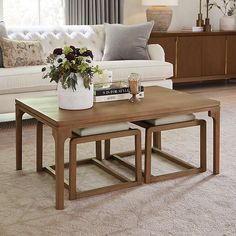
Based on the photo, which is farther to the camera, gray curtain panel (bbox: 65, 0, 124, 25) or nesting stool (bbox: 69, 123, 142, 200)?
gray curtain panel (bbox: 65, 0, 124, 25)

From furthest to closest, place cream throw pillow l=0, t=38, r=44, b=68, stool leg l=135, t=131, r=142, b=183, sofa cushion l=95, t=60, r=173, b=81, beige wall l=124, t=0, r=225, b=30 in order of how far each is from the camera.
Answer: beige wall l=124, t=0, r=225, b=30
sofa cushion l=95, t=60, r=173, b=81
cream throw pillow l=0, t=38, r=44, b=68
stool leg l=135, t=131, r=142, b=183

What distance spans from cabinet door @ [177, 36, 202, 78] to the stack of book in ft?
10.4

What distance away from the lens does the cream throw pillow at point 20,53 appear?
180 inches

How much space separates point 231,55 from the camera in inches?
264

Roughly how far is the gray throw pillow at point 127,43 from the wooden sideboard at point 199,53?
747 millimetres

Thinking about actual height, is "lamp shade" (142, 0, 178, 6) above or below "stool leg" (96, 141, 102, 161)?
above

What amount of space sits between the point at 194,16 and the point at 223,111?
232 centimetres

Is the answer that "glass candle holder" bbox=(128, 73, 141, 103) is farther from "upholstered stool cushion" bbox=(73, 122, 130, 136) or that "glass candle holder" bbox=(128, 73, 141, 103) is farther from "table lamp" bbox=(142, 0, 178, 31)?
"table lamp" bbox=(142, 0, 178, 31)

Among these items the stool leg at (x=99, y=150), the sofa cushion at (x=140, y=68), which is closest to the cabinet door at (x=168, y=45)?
the sofa cushion at (x=140, y=68)

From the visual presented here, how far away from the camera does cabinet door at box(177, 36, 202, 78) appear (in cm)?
630

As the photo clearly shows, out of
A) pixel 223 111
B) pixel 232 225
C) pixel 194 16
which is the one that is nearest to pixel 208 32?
pixel 194 16

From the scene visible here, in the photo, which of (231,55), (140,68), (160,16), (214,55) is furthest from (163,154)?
(231,55)

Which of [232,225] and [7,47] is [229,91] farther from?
[232,225]

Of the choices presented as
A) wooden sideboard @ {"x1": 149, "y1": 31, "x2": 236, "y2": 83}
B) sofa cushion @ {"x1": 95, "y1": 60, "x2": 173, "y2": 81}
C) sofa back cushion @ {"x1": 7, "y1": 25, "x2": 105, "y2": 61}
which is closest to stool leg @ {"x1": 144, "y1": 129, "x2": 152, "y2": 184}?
sofa cushion @ {"x1": 95, "y1": 60, "x2": 173, "y2": 81}
